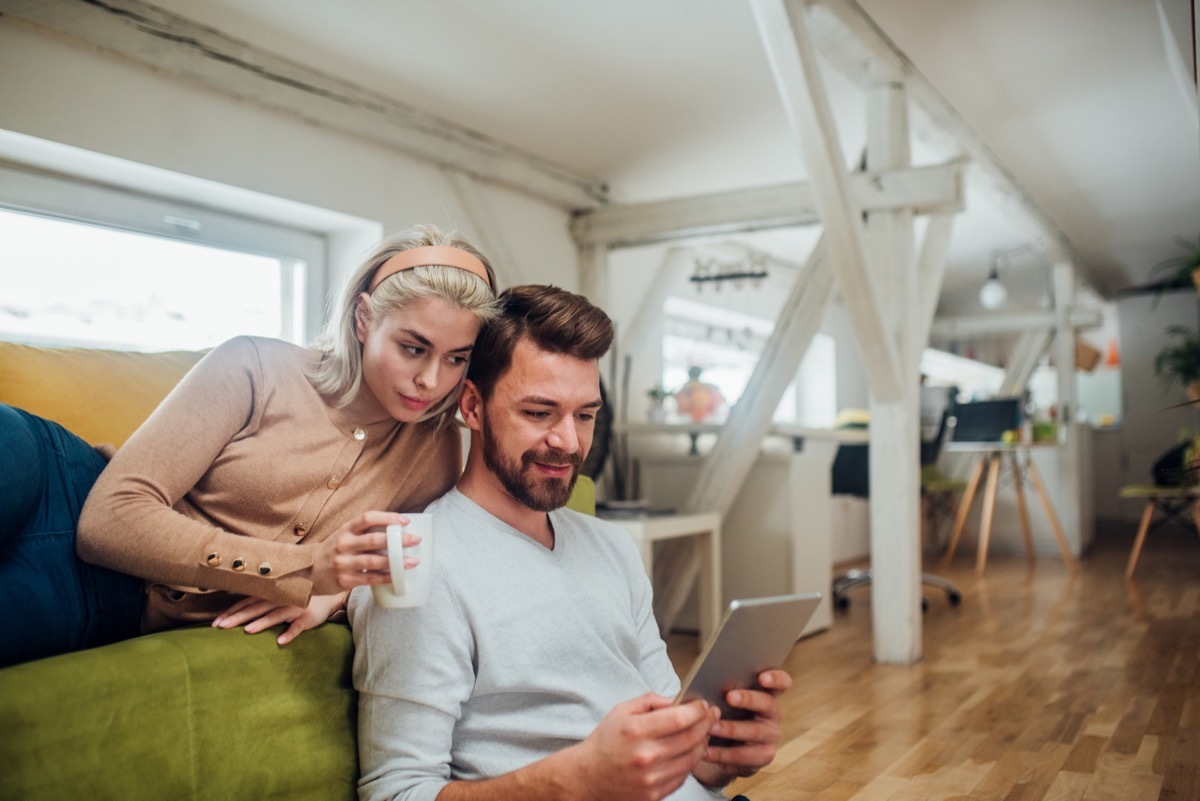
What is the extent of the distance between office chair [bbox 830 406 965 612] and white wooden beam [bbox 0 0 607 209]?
2.10m

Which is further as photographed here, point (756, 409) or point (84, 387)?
point (756, 409)

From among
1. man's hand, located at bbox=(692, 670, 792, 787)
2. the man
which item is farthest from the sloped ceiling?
man's hand, located at bbox=(692, 670, 792, 787)

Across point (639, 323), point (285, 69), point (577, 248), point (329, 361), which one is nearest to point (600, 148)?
point (577, 248)

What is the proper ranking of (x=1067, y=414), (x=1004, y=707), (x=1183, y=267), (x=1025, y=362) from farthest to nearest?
(x=1025, y=362) < (x=1067, y=414) < (x=1183, y=267) < (x=1004, y=707)

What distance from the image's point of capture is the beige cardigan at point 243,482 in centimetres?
115

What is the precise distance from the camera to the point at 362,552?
3.53 ft

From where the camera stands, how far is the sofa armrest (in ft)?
2.97

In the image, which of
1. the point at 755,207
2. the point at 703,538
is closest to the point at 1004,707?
the point at 703,538

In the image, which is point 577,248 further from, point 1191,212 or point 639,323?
point 1191,212

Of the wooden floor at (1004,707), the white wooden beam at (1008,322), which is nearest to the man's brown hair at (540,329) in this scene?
the wooden floor at (1004,707)

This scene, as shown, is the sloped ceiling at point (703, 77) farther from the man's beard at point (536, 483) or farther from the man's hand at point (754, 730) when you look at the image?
the man's hand at point (754, 730)

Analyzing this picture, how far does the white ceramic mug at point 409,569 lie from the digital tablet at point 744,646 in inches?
12.2

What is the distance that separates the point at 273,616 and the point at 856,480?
4.31 metres

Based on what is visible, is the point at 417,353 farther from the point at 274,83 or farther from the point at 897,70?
the point at 897,70
